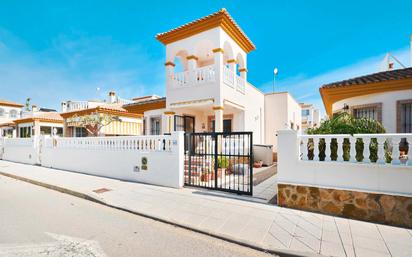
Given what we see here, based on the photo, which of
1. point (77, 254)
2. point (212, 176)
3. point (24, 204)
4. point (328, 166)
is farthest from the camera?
point (212, 176)

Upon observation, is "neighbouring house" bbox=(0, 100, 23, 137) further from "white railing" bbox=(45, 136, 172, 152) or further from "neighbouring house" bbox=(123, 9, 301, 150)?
"neighbouring house" bbox=(123, 9, 301, 150)

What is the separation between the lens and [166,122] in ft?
42.9

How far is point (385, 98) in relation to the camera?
9.09m

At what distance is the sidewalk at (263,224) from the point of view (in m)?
3.49

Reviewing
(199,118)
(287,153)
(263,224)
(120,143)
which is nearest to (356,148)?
(287,153)

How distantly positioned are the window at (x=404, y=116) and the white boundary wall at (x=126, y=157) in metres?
9.52

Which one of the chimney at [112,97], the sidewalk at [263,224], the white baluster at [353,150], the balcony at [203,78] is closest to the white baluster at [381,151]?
the white baluster at [353,150]

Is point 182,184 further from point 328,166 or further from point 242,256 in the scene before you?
point 328,166


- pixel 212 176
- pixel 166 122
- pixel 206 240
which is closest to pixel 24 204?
pixel 206 240

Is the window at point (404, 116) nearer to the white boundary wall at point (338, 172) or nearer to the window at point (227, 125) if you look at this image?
the white boundary wall at point (338, 172)

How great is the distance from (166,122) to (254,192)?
8022 millimetres

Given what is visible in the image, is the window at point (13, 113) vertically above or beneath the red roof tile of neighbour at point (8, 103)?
beneath

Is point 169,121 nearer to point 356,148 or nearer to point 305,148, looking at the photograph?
point 305,148

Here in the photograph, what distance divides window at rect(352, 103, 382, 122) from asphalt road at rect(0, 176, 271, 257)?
9618 mm
